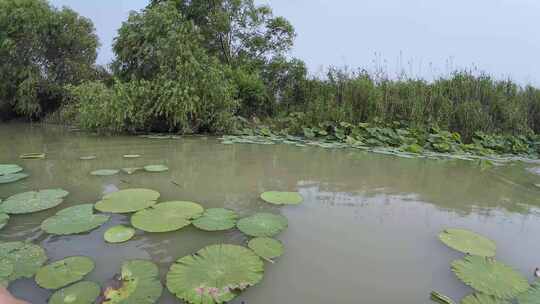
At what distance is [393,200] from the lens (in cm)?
278

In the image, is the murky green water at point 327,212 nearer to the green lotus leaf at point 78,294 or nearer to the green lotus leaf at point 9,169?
the green lotus leaf at point 78,294

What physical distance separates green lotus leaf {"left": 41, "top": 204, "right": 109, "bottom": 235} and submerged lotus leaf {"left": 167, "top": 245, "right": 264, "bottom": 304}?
76 cm

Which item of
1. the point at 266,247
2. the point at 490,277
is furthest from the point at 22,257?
the point at 490,277

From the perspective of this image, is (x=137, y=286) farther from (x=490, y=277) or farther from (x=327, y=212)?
(x=490, y=277)

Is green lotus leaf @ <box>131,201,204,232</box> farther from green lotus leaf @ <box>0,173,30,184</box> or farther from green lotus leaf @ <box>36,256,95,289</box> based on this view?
green lotus leaf @ <box>0,173,30,184</box>

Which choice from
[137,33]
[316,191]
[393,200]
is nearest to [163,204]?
[316,191]

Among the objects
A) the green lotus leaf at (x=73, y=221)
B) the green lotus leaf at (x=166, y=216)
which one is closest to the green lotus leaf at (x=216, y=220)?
the green lotus leaf at (x=166, y=216)

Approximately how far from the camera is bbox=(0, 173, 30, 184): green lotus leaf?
9.18 feet

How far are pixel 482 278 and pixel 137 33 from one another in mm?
7151

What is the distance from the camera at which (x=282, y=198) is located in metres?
2.59

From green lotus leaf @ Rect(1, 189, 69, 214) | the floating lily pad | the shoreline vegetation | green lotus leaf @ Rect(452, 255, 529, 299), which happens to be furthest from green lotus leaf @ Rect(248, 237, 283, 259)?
the shoreline vegetation

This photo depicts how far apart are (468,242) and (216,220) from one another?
5.11 feet

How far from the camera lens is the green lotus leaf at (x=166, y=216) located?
1947 mm

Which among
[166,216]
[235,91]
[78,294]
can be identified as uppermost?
[235,91]
